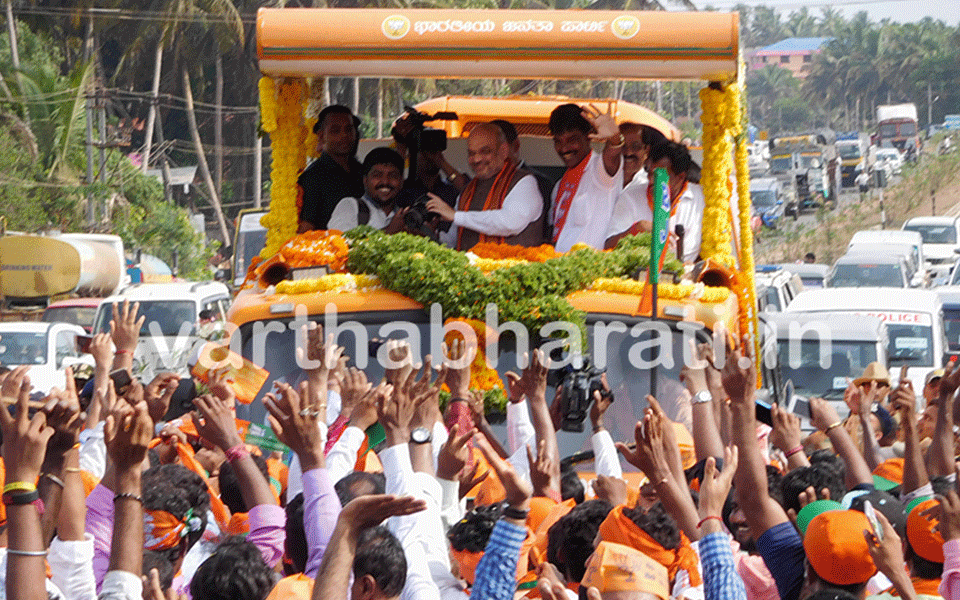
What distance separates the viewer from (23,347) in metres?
18.0

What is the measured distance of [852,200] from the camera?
182ft

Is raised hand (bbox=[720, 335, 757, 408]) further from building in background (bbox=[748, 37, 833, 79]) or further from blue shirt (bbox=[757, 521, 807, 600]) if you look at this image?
building in background (bbox=[748, 37, 833, 79])

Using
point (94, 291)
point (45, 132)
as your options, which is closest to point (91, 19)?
point (45, 132)

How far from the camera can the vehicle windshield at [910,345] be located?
52.0 ft

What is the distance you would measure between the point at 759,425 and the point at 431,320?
1814 mm

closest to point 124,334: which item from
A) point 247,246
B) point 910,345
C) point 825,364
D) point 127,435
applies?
point 127,435

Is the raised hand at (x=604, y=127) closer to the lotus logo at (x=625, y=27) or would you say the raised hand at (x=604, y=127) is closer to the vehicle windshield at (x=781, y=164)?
the lotus logo at (x=625, y=27)

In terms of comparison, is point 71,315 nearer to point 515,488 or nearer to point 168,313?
point 168,313

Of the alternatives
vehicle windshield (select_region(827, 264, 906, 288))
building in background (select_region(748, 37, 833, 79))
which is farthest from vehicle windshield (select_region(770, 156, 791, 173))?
building in background (select_region(748, 37, 833, 79))

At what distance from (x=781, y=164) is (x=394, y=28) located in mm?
51394

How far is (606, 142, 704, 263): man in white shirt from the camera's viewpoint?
826cm

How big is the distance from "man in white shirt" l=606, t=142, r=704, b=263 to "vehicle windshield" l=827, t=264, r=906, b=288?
1634cm

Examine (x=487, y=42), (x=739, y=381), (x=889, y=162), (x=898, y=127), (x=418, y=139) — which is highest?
(x=898, y=127)

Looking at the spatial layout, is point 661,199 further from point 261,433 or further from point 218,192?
point 218,192
